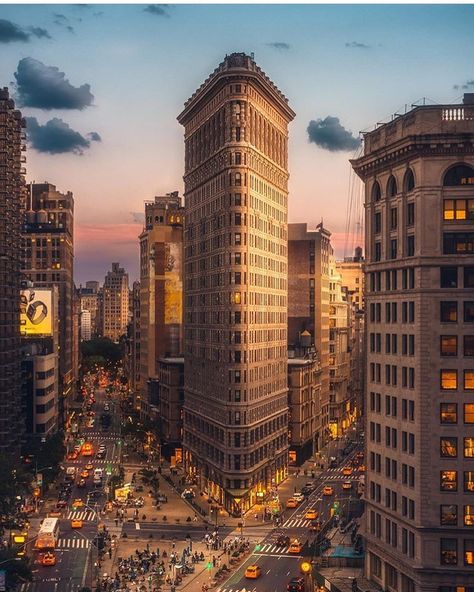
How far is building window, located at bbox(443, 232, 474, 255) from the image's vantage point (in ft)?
220

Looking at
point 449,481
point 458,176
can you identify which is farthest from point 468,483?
point 458,176

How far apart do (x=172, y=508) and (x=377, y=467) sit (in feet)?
158

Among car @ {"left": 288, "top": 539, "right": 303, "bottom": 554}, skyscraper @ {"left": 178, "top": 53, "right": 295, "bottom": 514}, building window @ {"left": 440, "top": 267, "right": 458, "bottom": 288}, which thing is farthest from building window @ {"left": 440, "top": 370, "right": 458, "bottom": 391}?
skyscraper @ {"left": 178, "top": 53, "right": 295, "bottom": 514}

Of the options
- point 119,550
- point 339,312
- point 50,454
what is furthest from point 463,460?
point 339,312

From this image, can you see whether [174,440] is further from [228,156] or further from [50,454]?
[228,156]

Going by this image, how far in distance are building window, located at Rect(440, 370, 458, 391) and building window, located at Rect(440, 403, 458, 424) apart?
116 cm

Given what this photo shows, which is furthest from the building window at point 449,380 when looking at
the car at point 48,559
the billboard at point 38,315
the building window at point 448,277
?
the billboard at point 38,315

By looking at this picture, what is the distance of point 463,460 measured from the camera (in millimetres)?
65625

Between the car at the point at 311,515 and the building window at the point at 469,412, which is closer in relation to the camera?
the building window at the point at 469,412

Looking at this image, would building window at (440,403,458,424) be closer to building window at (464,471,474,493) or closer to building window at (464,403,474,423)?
building window at (464,403,474,423)

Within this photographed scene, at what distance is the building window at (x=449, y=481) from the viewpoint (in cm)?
6569

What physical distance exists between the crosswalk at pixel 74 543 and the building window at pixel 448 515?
4387 cm

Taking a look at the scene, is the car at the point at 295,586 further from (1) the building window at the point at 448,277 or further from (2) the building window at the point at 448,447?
(1) the building window at the point at 448,277

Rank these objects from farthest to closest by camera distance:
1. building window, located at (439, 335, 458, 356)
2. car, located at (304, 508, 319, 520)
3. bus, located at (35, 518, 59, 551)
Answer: car, located at (304, 508, 319, 520), bus, located at (35, 518, 59, 551), building window, located at (439, 335, 458, 356)
